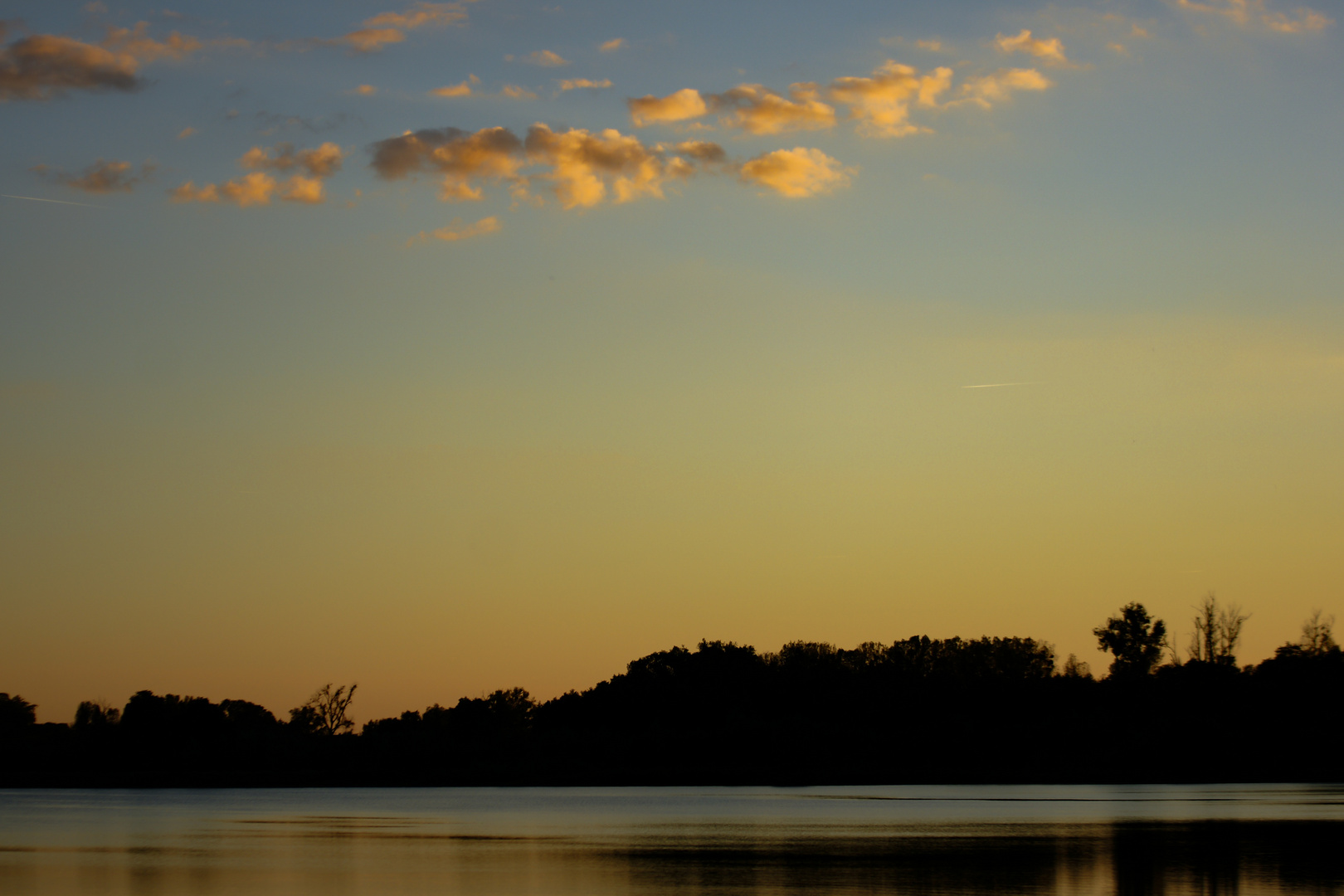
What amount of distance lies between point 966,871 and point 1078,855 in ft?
18.5

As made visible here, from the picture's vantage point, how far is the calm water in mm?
25828

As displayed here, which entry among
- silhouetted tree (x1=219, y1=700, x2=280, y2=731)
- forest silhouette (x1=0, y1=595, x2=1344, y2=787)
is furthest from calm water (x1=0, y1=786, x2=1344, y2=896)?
silhouetted tree (x1=219, y1=700, x2=280, y2=731)

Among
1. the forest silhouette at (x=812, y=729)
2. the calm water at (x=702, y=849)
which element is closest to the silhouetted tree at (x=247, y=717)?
the forest silhouette at (x=812, y=729)

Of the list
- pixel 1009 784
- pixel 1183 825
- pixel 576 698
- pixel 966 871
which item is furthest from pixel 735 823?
pixel 576 698

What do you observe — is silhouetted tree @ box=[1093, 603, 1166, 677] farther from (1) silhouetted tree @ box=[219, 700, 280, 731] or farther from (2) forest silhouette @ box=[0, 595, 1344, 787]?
(1) silhouetted tree @ box=[219, 700, 280, 731]

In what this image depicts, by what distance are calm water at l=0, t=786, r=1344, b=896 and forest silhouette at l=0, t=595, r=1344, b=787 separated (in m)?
40.1

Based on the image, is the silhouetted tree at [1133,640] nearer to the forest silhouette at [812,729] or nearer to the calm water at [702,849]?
the forest silhouette at [812,729]

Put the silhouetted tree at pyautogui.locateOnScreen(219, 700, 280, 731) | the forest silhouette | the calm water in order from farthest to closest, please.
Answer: the silhouetted tree at pyautogui.locateOnScreen(219, 700, 280, 731) < the forest silhouette < the calm water

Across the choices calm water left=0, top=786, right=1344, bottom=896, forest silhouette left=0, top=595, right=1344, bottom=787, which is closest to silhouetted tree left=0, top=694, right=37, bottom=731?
forest silhouette left=0, top=595, right=1344, bottom=787

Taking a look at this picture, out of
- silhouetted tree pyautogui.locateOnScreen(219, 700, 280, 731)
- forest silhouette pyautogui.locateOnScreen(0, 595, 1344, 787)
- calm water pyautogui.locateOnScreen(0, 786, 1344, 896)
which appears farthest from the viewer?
silhouetted tree pyautogui.locateOnScreen(219, 700, 280, 731)

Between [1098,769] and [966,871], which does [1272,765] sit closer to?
[1098,769]

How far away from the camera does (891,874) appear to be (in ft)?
86.8

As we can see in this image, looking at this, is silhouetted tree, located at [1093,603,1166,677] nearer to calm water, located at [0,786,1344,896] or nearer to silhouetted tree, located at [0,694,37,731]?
calm water, located at [0,786,1344,896]

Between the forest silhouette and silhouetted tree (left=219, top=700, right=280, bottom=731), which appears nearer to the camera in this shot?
the forest silhouette
